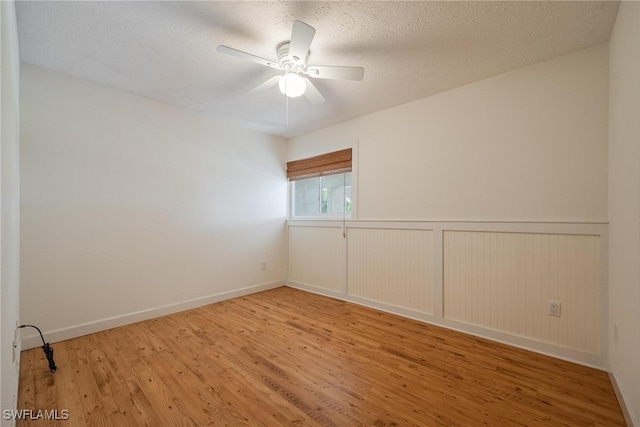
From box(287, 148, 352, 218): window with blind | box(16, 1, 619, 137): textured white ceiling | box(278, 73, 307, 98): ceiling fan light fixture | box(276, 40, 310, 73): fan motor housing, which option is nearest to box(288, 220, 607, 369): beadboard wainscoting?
box(287, 148, 352, 218): window with blind

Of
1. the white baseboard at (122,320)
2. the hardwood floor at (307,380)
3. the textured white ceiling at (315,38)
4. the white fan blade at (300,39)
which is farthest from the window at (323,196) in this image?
the white fan blade at (300,39)

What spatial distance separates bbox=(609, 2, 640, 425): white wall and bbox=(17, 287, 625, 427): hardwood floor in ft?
0.98

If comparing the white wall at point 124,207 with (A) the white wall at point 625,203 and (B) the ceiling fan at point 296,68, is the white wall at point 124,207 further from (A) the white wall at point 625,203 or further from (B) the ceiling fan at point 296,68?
(A) the white wall at point 625,203

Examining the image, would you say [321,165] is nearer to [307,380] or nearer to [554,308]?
[307,380]

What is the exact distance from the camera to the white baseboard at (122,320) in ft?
7.33

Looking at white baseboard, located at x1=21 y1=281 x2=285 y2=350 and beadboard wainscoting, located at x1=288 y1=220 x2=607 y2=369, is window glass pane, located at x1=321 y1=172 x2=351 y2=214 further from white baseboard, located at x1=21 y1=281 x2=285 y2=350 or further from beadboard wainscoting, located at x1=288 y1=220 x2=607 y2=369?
white baseboard, located at x1=21 y1=281 x2=285 y2=350

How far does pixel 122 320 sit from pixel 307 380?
209 centimetres

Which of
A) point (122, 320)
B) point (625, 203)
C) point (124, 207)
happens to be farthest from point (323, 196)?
point (625, 203)

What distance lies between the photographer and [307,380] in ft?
5.89

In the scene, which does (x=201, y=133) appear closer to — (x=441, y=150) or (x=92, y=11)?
(x=92, y=11)

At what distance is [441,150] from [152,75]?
2.83 m

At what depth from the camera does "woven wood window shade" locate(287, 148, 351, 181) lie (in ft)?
11.6

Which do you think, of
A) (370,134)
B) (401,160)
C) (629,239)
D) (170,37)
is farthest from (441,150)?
(170,37)

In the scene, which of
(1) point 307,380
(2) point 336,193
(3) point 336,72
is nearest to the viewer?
(1) point 307,380
